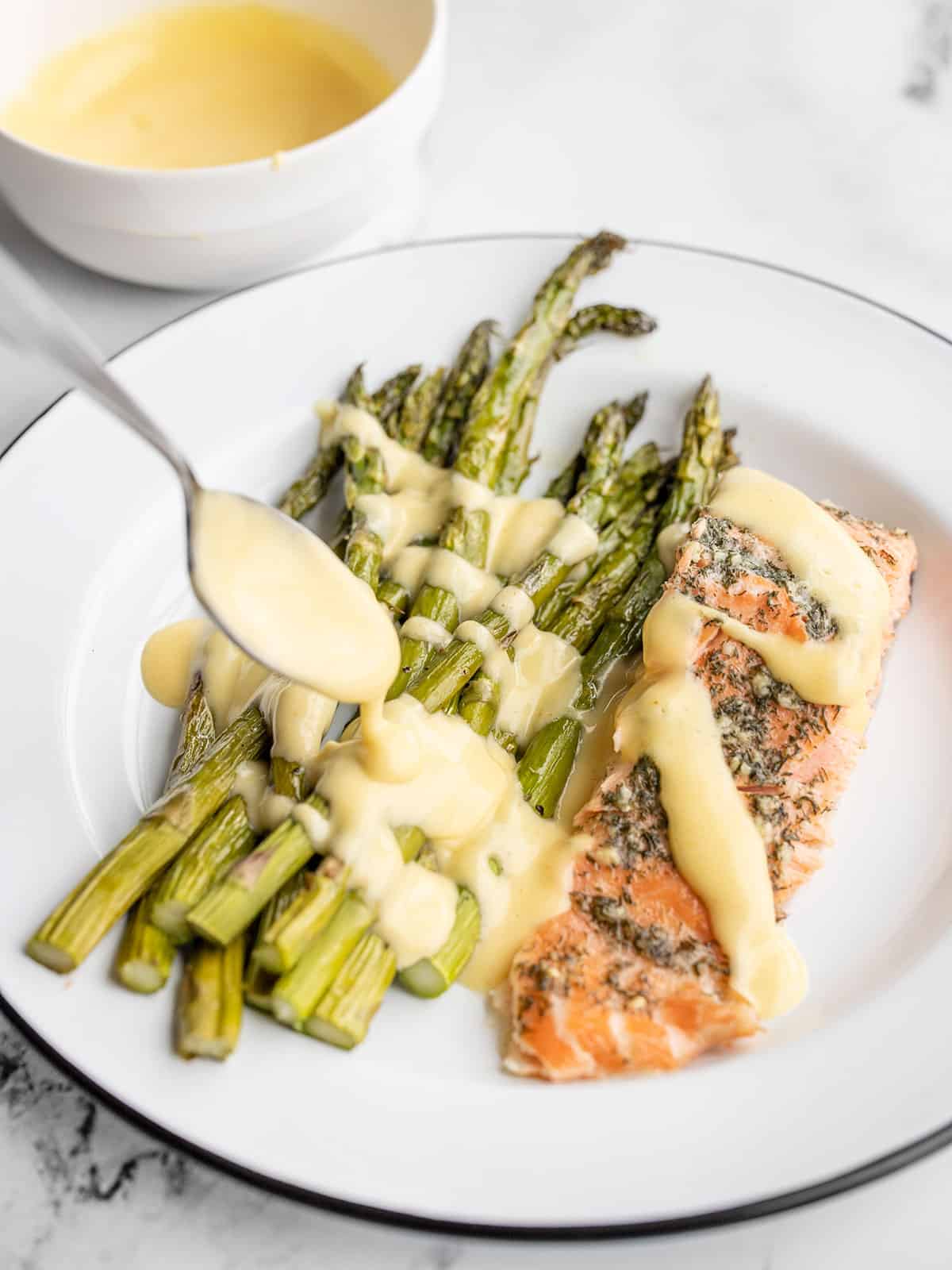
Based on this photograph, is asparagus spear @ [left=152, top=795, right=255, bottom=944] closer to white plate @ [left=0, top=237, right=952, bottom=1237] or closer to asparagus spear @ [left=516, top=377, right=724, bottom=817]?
white plate @ [left=0, top=237, right=952, bottom=1237]

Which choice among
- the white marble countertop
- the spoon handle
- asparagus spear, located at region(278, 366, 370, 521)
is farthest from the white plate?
the spoon handle

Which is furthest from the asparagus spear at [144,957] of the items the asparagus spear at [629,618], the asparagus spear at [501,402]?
the asparagus spear at [501,402]

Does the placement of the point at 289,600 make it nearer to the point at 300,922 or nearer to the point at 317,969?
the point at 300,922

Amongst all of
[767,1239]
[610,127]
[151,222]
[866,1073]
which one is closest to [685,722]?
[866,1073]

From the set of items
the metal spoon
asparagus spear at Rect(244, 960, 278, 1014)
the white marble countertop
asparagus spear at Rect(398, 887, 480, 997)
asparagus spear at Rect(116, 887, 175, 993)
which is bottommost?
asparagus spear at Rect(116, 887, 175, 993)

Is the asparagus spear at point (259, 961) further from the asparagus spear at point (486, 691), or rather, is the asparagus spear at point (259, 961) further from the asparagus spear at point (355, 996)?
the asparagus spear at point (486, 691)
